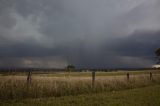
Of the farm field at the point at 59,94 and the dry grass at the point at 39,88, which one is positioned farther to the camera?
the dry grass at the point at 39,88

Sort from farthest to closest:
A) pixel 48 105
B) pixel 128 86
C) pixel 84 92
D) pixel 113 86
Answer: pixel 128 86 → pixel 113 86 → pixel 84 92 → pixel 48 105

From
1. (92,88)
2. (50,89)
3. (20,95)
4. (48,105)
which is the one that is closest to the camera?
(48,105)

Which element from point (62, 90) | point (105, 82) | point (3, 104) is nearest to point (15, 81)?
point (62, 90)

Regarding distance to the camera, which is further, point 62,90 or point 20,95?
point 62,90

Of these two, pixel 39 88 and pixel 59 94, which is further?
pixel 59 94

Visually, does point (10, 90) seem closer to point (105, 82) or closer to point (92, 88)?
point (92, 88)

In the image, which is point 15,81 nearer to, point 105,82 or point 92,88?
point 92,88

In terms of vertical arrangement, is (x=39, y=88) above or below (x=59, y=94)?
above

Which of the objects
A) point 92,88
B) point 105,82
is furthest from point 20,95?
point 105,82

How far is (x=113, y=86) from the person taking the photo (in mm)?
24875

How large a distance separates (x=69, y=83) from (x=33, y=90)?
4273 millimetres

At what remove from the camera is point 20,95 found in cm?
1788

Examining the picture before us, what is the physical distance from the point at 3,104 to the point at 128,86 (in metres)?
16.1

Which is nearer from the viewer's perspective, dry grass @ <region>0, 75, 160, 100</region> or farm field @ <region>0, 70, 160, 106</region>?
farm field @ <region>0, 70, 160, 106</region>
